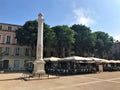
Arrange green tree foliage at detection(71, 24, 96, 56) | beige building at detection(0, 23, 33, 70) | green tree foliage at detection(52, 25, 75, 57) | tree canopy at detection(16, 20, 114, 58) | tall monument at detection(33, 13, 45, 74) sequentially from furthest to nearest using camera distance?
green tree foliage at detection(71, 24, 96, 56) → beige building at detection(0, 23, 33, 70) → green tree foliage at detection(52, 25, 75, 57) → tree canopy at detection(16, 20, 114, 58) → tall monument at detection(33, 13, 45, 74)

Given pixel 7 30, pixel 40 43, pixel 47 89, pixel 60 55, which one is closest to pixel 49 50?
pixel 60 55

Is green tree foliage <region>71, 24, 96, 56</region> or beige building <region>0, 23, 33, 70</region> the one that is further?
green tree foliage <region>71, 24, 96, 56</region>

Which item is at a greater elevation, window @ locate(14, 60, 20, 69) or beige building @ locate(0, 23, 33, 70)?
beige building @ locate(0, 23, 33, 70)

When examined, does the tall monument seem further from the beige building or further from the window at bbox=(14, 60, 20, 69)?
the window at bbox=(14, 60, 20, 69)

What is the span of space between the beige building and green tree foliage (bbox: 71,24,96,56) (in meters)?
15.1

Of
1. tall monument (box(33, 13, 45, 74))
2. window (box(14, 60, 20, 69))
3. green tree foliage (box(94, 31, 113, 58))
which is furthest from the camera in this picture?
green tree foliage (box(94, 31, 113, 58))

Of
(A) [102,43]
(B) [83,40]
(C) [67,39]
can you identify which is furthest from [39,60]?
(A) [102,43]

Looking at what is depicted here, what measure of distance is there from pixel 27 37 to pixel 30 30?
1.95 metres

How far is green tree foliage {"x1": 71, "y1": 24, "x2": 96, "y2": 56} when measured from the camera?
45.0m

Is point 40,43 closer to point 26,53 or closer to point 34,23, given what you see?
point 34,23

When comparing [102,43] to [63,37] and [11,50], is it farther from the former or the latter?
[11,50]

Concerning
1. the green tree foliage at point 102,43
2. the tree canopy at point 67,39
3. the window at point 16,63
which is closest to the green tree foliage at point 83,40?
the tree canopy at point 67,39

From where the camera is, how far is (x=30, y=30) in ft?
121

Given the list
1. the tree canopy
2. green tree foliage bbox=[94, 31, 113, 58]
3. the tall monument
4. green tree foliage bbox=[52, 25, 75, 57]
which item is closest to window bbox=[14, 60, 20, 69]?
the tree canopy
